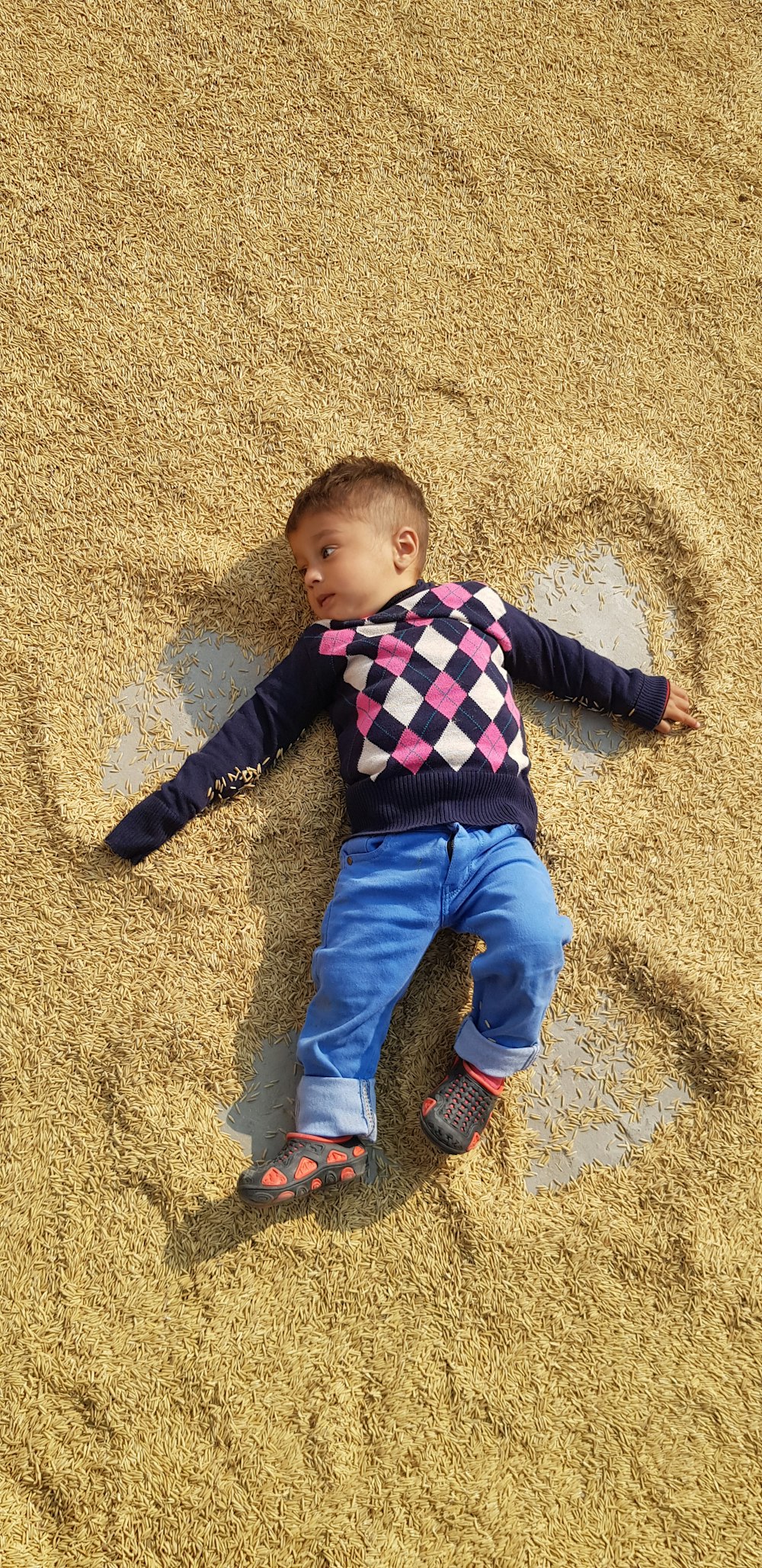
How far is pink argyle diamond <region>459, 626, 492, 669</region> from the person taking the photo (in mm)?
2775

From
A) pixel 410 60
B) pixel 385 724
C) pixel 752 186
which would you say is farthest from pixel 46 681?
pixel 752 186

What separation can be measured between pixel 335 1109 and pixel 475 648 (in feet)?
4.42

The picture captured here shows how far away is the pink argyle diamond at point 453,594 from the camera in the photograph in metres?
2.84

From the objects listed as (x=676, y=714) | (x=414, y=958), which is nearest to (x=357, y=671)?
(x=414, y=958)

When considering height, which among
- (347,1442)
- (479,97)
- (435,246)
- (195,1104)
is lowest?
(347,1442)

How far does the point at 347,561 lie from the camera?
2.80 m

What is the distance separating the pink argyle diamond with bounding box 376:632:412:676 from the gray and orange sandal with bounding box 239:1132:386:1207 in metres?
1.30

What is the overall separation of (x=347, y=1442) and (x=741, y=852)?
6.56 ft

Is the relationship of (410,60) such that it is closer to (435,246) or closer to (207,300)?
(435,246)

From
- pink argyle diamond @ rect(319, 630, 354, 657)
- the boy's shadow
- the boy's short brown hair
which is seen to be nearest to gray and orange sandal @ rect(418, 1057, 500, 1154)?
the boy's shadow

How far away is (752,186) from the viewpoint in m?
3.44

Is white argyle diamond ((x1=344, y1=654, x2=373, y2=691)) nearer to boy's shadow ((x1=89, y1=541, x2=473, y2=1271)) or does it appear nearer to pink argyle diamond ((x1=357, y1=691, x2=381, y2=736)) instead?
pink argyle diamond ((x1=357, y1=691, x2=381, y2=736))

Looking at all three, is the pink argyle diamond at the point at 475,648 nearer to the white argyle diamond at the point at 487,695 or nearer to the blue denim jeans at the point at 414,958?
the white argyle diamond at the point at 487,695

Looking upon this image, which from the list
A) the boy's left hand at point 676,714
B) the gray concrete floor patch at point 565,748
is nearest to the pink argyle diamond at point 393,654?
the gray concrete floor patch at point 565,748
